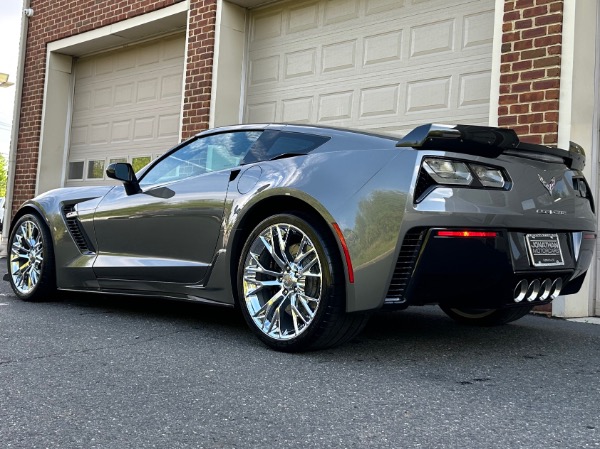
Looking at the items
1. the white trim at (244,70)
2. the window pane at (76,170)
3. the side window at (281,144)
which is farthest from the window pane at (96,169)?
the side window at (281,144)

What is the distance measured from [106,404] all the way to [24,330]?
1.77 metres

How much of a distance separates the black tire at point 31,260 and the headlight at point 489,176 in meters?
3.36

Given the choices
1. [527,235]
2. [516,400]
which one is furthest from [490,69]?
[516,400]

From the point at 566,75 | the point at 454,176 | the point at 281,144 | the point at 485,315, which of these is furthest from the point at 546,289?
the point at 566,75

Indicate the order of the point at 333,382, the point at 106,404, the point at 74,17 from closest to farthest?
the point at 106,404 < the point at 333,382 < the point at 74,17

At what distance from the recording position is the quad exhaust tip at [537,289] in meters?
3.37

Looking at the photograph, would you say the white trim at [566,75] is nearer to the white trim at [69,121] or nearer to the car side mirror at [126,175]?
the car side mirror at [126,175]

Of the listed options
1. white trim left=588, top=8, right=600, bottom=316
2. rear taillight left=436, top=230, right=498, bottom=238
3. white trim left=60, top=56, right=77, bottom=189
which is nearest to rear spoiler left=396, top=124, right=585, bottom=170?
rear taillight left=436, top=230, right=498, bottom=238

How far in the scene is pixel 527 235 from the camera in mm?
3336

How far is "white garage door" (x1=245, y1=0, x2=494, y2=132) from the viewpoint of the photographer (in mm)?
6582

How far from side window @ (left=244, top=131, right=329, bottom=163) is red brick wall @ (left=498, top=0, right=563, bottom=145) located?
2.62 meters

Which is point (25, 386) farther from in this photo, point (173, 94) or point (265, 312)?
point (173, 94)

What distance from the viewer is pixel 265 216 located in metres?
3.77

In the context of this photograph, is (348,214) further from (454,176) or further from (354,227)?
(454,176)
